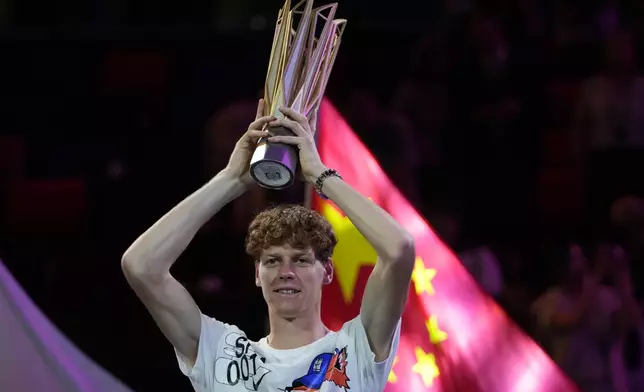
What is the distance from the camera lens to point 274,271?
3.54 m

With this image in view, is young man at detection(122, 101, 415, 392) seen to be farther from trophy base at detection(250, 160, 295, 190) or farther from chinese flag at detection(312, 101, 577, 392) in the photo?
chinese flag at detection(312, 101, 577, 392)

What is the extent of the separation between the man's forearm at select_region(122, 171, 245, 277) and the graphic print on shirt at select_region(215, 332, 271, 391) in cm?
29

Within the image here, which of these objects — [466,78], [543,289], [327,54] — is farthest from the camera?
[466,78]

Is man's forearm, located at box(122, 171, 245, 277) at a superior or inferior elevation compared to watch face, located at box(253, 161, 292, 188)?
inferior

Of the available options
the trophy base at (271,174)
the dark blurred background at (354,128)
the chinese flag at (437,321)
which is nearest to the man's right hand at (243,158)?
the trophy base at (271,174)

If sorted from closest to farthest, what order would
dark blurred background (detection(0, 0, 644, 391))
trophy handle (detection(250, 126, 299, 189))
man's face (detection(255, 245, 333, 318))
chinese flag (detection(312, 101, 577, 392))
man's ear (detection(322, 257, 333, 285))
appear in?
trophy handle (detection(250, 126, 299, 189))
man's face (detection(255, 245, 333, 318))
man's ear (detection(322, 257, 333, 285))
chinese flag (detection(312, 101, 577, 392))
dark blurred background (detection(0, 0, 644, 391))

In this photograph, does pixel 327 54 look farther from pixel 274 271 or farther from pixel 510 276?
pixel 510 276

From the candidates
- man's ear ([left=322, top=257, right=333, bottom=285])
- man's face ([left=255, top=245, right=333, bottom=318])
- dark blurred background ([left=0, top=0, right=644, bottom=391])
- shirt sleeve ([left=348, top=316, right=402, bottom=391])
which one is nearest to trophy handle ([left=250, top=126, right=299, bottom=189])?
man's face ([left=255, top=245, right=333, bottom=318])

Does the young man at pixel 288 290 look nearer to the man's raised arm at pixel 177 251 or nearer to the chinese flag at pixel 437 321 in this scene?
the man's raised arm at pixel 177 251

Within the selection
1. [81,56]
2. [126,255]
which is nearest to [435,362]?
[126,255]

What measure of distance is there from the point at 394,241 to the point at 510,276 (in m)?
3.04

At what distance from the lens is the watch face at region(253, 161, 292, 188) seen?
3.30 m

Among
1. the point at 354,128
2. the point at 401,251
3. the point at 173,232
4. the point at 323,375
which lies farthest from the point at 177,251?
the point at 354,128

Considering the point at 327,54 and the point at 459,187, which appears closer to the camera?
the point at 327,54
